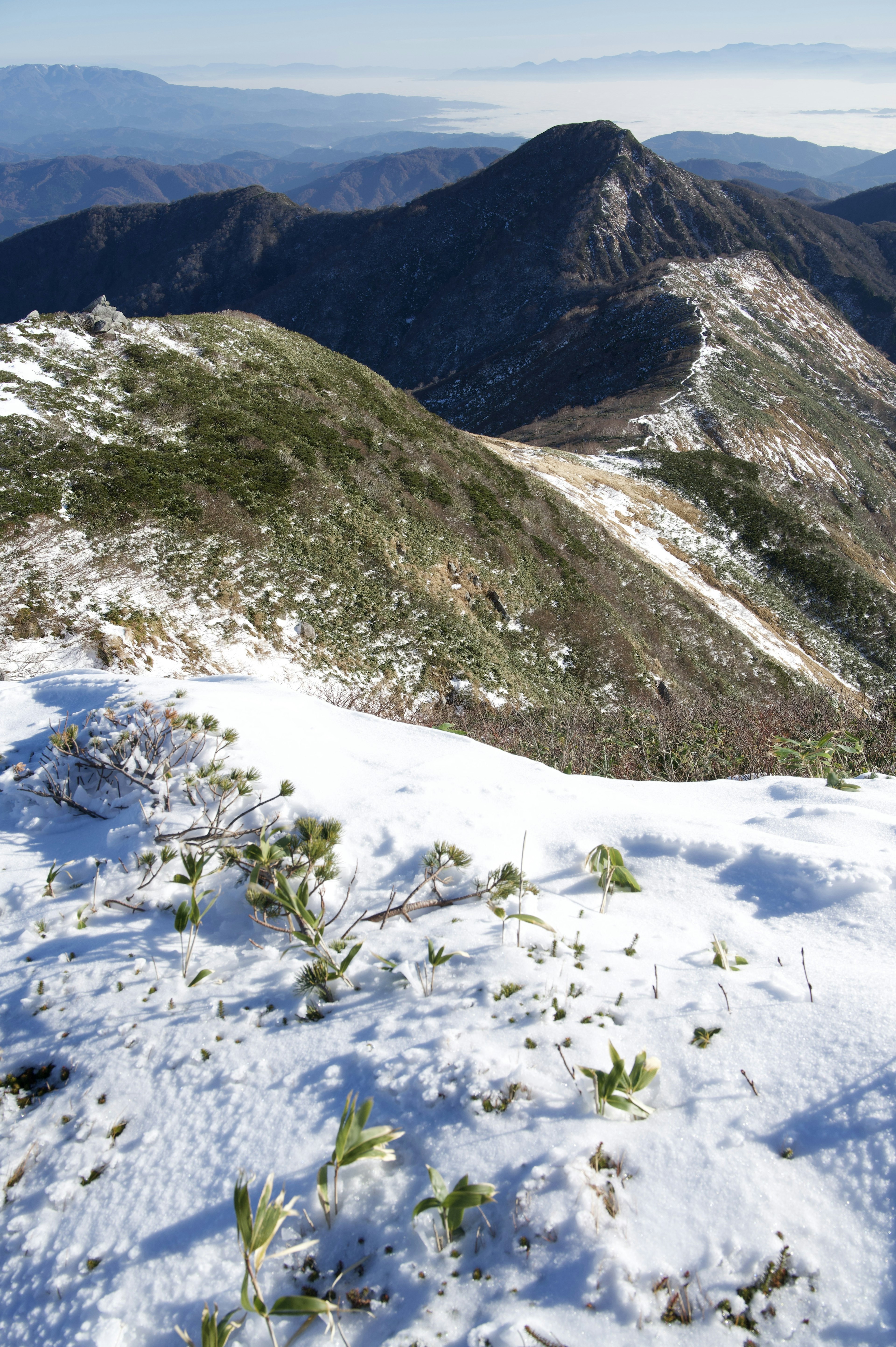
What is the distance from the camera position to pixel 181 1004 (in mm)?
3605

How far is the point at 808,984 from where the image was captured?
11.5 feet

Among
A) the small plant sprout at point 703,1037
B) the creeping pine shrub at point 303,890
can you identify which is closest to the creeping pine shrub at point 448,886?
the creeping pine shrub at point 303,890

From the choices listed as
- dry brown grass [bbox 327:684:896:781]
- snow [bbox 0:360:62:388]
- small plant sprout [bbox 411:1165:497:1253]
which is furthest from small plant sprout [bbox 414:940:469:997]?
snow [bbox 0:360:62:388]

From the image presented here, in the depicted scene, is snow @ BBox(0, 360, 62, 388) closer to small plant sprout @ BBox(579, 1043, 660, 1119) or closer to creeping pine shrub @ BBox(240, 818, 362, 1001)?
creeping pine shrub @ BBox(240, 818, 362, 1001)

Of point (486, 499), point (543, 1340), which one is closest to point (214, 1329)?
point (543, 1340)

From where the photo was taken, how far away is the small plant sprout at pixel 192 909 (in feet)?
12.3

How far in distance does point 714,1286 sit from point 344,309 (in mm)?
164134

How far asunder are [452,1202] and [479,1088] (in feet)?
2.00

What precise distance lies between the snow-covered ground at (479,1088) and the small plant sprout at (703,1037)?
2 centimetres

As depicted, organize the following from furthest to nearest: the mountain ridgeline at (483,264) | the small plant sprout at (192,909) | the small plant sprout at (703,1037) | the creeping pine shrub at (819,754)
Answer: the mountain ridgeline at (483,264)
the creeping pine shrub at (819,754)
the small plant sprout at (192,909)
the small plant sprout at (703,1037)

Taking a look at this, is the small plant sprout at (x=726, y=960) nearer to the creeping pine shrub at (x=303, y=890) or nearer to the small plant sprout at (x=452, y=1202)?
the small plant sprout at (x=452, y=1202)

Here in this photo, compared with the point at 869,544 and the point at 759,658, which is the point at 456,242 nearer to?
the point at 869,544

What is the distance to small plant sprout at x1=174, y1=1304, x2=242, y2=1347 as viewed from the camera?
216cm

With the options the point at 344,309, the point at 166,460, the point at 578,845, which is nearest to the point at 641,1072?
the point at 578,845
